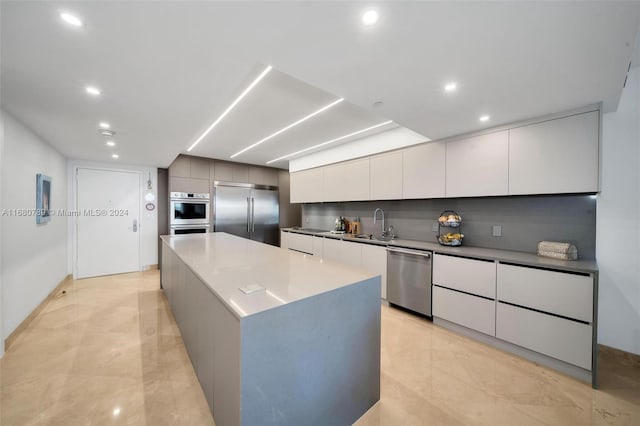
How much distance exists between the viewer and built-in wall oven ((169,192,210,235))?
4.98 m

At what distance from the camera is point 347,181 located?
423cm

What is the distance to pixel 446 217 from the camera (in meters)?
3.06

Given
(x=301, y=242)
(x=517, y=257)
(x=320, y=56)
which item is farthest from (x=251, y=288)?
(x=301, y=242)

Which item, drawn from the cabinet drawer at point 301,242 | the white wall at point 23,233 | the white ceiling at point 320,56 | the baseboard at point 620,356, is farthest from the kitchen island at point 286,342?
the cabinet drawer at point 301,242

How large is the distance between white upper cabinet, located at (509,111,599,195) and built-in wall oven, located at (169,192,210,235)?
207 inches

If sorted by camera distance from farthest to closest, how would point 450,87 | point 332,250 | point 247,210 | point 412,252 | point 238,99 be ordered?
point 247,210
point 332,250
point 412,252
point 238,99
point 450,87

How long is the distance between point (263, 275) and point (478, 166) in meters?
2.53

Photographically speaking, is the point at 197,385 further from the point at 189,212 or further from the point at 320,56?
the point at 189,212

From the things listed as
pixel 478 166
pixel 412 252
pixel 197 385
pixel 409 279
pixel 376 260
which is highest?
pixel 478 166

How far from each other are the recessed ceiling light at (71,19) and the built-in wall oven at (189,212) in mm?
4153

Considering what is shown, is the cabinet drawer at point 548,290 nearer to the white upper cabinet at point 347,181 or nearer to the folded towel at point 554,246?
the folded towel at point 554,246

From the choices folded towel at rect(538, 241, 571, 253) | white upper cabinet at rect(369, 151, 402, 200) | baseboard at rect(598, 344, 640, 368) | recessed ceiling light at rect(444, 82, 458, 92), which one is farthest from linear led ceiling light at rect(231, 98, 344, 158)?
baseboard at rect(598, 344, 640, 368)

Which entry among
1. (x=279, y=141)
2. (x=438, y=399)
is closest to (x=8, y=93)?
(x=279, y=141)

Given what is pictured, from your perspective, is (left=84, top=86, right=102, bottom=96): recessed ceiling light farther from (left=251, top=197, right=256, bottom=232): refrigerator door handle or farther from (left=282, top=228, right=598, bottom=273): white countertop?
(left=251, top=197, right=256, bottom=232): refrigerator door handle
